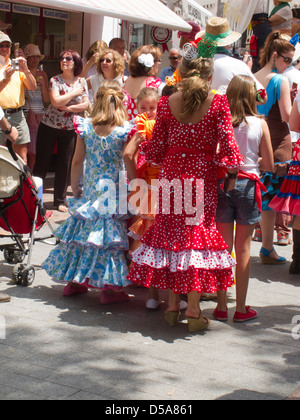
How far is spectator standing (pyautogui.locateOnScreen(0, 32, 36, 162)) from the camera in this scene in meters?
8.72

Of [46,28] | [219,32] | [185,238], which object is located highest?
[46,28]

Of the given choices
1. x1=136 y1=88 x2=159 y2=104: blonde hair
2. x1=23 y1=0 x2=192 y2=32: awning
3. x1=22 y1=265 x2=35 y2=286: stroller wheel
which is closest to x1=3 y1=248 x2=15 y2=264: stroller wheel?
x1=22 y1=265 x2=35 y2=286: stroller wheel

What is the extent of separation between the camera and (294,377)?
A: 449 centimetres

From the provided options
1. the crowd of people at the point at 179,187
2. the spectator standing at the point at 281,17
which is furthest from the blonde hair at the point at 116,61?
the spectator standing at the point at 281,17

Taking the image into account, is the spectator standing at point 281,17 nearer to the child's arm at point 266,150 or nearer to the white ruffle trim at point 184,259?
the child's arm at point 266,150

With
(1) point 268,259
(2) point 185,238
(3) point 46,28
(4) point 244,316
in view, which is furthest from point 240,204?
(3) point 46,28

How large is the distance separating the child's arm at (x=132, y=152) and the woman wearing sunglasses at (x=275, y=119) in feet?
6.14

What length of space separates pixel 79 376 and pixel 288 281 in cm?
303

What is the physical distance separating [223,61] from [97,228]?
6.97ft

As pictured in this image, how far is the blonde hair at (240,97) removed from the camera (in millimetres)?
5418

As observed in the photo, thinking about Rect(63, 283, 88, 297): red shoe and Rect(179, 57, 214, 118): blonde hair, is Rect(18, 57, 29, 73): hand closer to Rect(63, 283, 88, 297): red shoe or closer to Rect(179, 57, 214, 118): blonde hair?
Rect(63, 283, 88, 297): red shoe

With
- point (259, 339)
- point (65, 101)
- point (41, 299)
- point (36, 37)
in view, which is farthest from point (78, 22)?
point (259, 339)

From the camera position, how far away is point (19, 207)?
6391 mm

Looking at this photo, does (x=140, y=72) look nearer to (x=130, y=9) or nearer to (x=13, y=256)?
(x=13, y=256)
